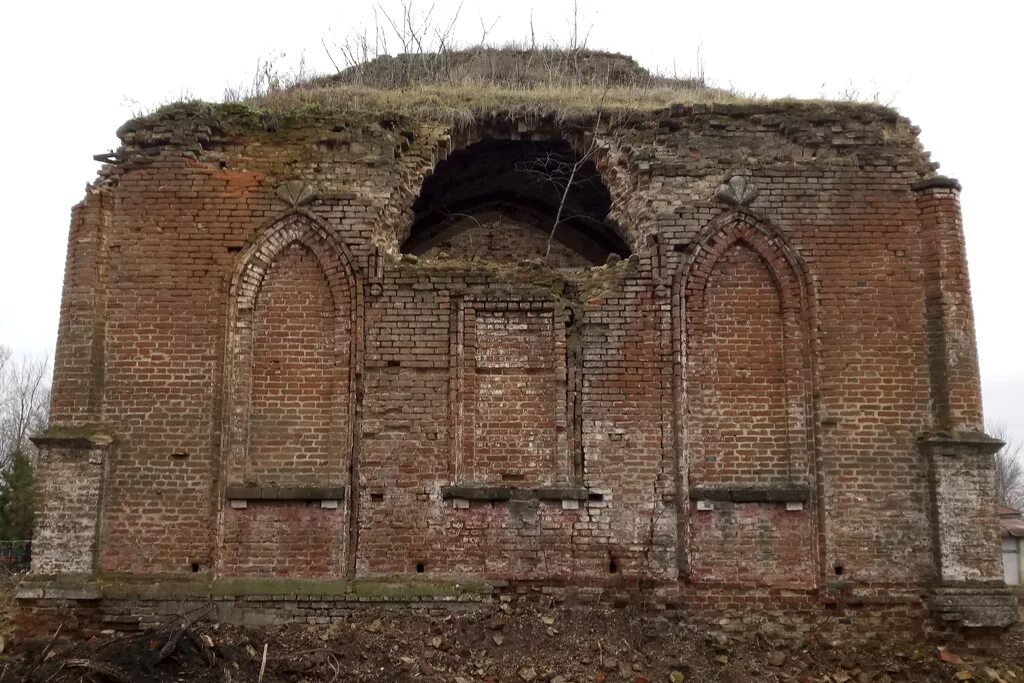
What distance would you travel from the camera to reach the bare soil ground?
6.33m

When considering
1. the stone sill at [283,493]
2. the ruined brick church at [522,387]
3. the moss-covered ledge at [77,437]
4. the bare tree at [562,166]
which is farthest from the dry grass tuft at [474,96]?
the stone sill at [283,493]

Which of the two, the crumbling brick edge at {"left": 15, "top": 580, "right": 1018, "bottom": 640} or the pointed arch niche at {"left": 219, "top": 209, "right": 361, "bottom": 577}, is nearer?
the crumbling brick edge at {"left": 15, "top": 580, "right": 1018, "bottom": 640}

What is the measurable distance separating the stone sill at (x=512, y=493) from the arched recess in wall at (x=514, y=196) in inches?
104

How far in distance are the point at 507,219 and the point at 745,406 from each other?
4696 mm

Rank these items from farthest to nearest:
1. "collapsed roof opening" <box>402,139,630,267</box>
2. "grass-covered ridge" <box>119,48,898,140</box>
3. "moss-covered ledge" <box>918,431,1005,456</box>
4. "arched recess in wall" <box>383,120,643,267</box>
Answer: "collapsed roof opening" <box>402,139,630,267</box> → "arched recess in wall" <box>383,120,643,267</box> → "grass-covered ridge" <box>119,48,898,140</box> → "moss-covered ledge" <box>918,431,1005,456</box>

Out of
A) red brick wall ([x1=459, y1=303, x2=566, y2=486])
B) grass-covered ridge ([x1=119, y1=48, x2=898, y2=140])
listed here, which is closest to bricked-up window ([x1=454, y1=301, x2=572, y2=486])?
red brick wall ([x1=459, y1=303, x2=566, y2=486])

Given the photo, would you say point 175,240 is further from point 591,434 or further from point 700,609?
Result: point 700,609

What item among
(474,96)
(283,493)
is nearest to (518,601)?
(283,493)

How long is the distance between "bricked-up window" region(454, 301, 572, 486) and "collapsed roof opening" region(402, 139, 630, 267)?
2.60 m

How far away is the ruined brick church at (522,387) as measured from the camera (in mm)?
7262

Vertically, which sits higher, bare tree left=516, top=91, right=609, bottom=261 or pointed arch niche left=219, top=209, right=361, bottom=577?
bare tree left=516, top=91, right=609, bottom=261

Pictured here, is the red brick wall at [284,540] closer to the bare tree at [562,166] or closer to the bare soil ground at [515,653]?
the bare soil ground at [515,653]

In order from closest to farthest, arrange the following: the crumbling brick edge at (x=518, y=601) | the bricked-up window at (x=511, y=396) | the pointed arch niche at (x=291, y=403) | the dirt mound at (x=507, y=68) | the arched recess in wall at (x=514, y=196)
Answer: the crumbling brick edge at (x=518, y=601), the pointed arch niche at (x=291, y=403), the bricked-up window at (x=511, y=396), the arched recess in wall at (x=514, y=196), the dirt mound at (x=507, y=68)

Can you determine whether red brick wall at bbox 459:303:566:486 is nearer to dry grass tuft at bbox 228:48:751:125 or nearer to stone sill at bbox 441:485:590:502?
stone sill at bbox 441:485:590:502
